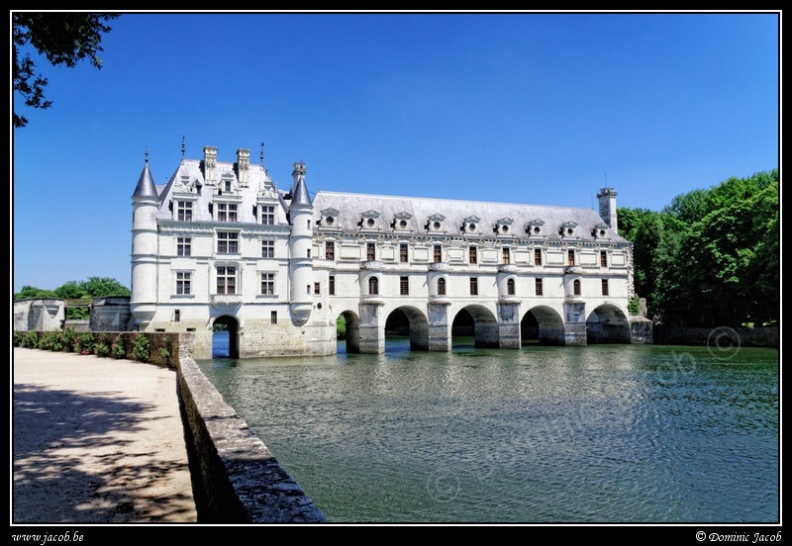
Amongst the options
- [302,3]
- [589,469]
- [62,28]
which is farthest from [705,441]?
[62,28]

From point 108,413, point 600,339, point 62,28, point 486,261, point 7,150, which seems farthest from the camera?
point 600,339

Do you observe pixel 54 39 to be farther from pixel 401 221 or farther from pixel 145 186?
pixel 401 221

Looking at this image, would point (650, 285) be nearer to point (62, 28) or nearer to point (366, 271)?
point (366, 271)

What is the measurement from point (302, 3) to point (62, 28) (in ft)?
23.6

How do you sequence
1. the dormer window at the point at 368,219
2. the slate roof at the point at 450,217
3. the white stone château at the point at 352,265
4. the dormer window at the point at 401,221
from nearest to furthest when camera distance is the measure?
1. the white stone château at the point at 352,265
2. the dormer window at the point at 368,219
3. the slate roof at the point at 450,217
4. the dormer window at the point at 401,221

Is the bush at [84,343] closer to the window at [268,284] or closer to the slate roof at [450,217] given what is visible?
the window at [268,284]

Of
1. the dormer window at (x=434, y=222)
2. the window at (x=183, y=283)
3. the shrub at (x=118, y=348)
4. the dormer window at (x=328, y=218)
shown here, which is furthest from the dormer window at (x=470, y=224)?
the shrub at (x=118, y=348)

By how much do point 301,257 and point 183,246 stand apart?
26.1 ft

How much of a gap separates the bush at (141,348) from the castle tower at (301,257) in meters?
14.6

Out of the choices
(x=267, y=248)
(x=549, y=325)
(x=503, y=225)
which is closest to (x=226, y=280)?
(x=267, y=248)

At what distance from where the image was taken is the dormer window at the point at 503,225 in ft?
160

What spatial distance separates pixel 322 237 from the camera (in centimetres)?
4222

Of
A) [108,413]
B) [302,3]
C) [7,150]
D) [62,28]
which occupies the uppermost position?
[62,28]

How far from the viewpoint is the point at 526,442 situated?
13609 millimetres
